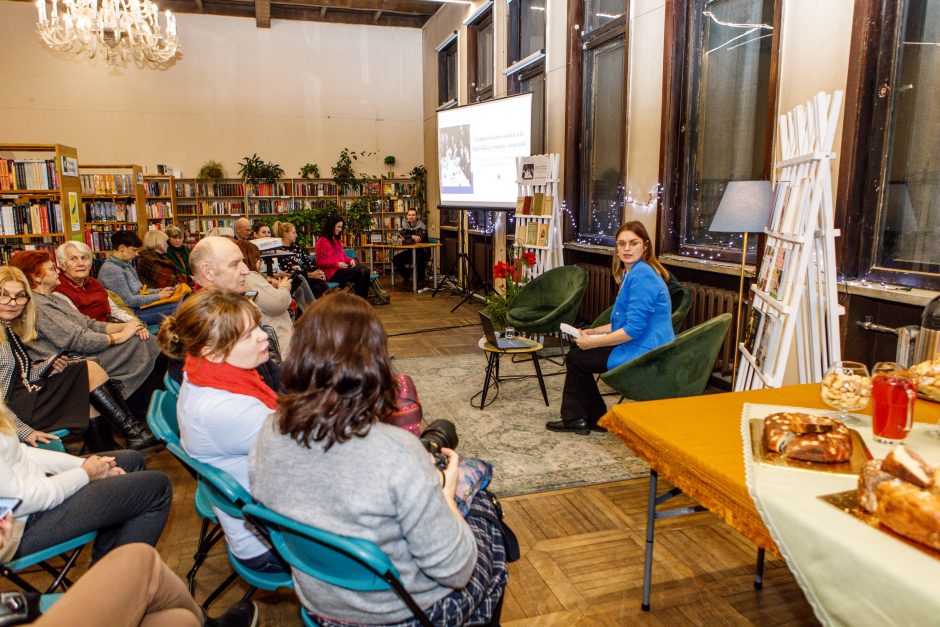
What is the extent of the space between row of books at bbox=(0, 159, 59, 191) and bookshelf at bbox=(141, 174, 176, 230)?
14.2 feet

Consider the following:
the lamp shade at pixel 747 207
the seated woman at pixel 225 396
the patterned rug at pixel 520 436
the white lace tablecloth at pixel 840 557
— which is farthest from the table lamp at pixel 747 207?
the seated woman at pixel 225 396

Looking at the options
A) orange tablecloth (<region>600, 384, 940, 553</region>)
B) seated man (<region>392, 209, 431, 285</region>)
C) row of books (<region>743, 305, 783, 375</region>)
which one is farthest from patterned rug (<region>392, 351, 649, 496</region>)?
seated man (<region>392, 209, 431, 285</region>)

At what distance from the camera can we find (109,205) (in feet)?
27.1

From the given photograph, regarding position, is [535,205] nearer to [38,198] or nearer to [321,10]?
[38,198]

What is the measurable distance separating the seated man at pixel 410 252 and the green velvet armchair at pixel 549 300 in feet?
15.2

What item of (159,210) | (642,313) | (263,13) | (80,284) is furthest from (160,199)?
(642,313)

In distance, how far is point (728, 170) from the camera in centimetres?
420

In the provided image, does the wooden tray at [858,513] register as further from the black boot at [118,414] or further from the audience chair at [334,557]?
the black boot at [118,414]

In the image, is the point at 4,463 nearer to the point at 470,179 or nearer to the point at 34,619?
the point at 34,619

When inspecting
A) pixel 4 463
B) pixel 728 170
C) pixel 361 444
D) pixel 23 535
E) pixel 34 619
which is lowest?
pixel 23 535

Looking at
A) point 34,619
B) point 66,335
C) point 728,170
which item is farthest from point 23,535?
point 728,170

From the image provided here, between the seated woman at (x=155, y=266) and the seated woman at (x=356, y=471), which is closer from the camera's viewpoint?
the seated woman at (x=356, y=471)

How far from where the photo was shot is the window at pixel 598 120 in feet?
17.7

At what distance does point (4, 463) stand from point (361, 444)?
1.09 m
